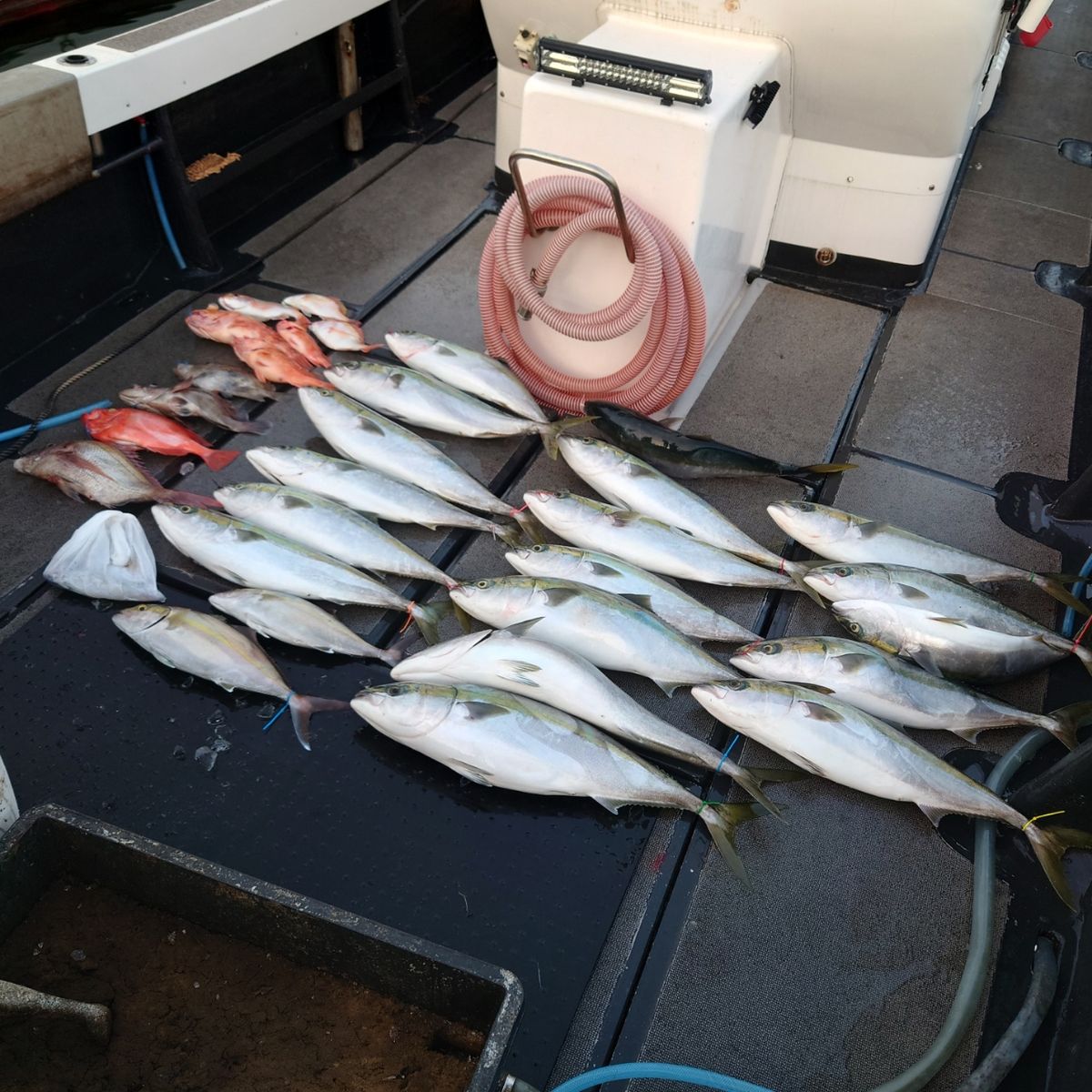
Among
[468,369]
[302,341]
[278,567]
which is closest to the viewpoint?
[278,567]

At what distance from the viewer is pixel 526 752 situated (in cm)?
216

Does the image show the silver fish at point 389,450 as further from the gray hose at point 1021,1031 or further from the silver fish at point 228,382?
the gray hose at point 1021,1031

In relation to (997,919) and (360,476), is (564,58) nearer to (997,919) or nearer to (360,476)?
(360,476)

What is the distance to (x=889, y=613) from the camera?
8.30 feet

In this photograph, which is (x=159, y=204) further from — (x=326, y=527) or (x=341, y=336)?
(x=326, y=527)

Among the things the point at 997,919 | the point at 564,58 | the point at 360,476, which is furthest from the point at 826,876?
the point at 564,58

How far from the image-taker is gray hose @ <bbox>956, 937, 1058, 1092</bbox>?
1745 millimetres

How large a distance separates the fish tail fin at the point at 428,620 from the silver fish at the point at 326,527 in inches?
4.4

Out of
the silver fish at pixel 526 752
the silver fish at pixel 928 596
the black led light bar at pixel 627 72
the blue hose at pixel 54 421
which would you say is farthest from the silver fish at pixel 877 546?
the blue hose at pixel 54 421

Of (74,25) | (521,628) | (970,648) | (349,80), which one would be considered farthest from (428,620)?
(74,25)

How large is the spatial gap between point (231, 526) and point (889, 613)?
5.90 feet

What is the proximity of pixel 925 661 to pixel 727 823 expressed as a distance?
74 cm

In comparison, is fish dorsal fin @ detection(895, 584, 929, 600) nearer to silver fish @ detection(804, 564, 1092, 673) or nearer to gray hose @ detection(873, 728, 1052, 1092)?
silver fish @ detection(804, 564, 1092, 673)

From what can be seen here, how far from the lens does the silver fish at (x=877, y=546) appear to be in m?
2.72
